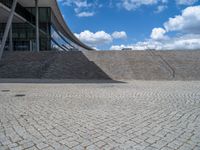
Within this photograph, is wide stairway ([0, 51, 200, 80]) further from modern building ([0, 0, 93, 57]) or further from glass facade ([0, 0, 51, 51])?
glass facade ([0, 0, 51, 51])

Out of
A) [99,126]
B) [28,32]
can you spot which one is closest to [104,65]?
[99,126]

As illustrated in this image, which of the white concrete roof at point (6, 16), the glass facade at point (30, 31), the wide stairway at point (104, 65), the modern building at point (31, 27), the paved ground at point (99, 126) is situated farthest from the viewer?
the glass facade at point (30, 31)

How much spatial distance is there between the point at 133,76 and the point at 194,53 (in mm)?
9741

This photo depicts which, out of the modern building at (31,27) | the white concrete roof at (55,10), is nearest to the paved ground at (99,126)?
the modern building at (31,27)

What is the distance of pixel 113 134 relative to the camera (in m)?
4.60

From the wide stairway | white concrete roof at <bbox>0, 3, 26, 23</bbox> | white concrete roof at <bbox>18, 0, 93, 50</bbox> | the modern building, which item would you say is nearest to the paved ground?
the wide stairway

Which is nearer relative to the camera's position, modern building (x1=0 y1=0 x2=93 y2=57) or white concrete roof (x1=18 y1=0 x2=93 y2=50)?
modern building (x1=0 y1=0 x2=93 y2=57)

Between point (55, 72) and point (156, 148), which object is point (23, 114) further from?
point (55, 72)

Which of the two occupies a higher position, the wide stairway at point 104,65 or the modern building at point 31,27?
the modern building at point 31,27

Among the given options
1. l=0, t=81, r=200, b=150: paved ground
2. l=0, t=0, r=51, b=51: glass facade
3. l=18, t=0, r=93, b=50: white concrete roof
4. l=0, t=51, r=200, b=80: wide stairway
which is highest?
l=18, t=0, r=93, b=50: white concrete roof

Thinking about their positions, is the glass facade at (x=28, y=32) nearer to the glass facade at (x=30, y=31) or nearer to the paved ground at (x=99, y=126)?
the glass facade at (x=30, y=31)

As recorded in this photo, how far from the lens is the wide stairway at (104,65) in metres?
20.3

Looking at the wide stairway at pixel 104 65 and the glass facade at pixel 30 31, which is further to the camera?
the glass facade at pixel 30 31

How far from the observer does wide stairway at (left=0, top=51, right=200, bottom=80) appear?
20.3 meters
